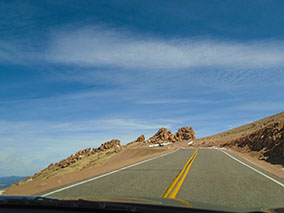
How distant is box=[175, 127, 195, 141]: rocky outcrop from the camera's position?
107 metres

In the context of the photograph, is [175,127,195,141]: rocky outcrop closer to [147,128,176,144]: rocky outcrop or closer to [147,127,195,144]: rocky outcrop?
[147,127,195,144]: rocky outcrop

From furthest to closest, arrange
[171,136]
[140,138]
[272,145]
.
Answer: [171,136] → [140,138] → [272,145]

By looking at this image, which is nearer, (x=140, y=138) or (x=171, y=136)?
(x=140, y=138)

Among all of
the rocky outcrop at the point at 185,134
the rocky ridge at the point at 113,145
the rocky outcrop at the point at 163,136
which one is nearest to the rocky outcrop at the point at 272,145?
the rocky ridge at the point at 113,145

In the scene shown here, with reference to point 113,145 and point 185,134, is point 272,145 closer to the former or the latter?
point 113,145

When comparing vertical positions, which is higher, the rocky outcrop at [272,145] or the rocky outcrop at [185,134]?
the rocky outcrop at [185,134]

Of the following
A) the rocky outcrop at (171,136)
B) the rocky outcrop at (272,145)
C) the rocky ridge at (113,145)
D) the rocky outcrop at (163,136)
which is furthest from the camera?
the rocky outcrop at (163,136)

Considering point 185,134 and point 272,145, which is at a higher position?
point 185,134

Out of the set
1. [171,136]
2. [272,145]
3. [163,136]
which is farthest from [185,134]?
[272,145]

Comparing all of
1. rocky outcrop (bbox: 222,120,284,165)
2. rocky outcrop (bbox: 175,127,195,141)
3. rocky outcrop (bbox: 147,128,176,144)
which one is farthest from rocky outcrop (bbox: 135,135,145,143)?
rocky outcrop (bbox: 222,120,284,165)

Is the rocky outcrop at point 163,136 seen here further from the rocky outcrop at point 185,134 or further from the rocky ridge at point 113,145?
the rocky outcrop at point 185,134

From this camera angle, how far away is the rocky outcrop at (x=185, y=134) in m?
107

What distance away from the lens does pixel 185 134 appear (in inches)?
4311

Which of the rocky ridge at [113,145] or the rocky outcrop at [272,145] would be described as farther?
the rocky ridge at [113,145]
